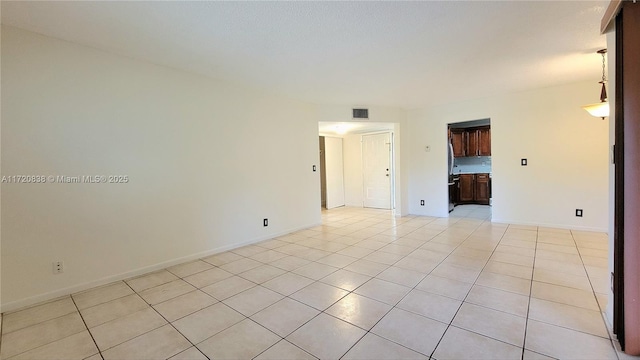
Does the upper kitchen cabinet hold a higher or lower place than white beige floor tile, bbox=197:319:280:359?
higher

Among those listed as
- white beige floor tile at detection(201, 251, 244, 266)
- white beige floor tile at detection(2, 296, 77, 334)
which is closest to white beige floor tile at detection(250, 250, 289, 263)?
white beige floor tile at detection(201, 251, 244, 266)

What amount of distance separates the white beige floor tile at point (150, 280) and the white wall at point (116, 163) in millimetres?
133

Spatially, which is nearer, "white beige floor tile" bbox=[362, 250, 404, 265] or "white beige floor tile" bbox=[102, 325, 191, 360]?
"white beige floor tile" bbox=[102, 325, 191, 360]

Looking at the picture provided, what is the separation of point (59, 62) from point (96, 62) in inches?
11.1

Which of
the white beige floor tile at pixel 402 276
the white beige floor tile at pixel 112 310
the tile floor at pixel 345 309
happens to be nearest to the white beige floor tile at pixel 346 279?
the tile floor at pixel 345 309

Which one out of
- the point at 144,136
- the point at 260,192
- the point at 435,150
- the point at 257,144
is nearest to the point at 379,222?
the point at 435,150

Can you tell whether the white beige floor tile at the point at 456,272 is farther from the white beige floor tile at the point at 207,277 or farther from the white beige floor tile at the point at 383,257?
the white beige floor tile at the point at 207,277

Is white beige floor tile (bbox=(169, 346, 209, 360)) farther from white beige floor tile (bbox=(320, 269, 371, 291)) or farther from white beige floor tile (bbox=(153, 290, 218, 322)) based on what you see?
white beige floor tile (bbox=(320, 269, 371, 291))

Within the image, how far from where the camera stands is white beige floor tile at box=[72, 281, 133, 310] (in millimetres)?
2391

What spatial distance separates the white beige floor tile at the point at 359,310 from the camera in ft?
6.56

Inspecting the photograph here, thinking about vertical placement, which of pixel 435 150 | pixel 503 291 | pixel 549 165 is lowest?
pixel 503 291

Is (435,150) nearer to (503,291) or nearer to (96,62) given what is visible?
(503,291)

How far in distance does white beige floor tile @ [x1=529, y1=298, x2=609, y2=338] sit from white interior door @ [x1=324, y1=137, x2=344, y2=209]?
552cm

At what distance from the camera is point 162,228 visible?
10.4 feet
